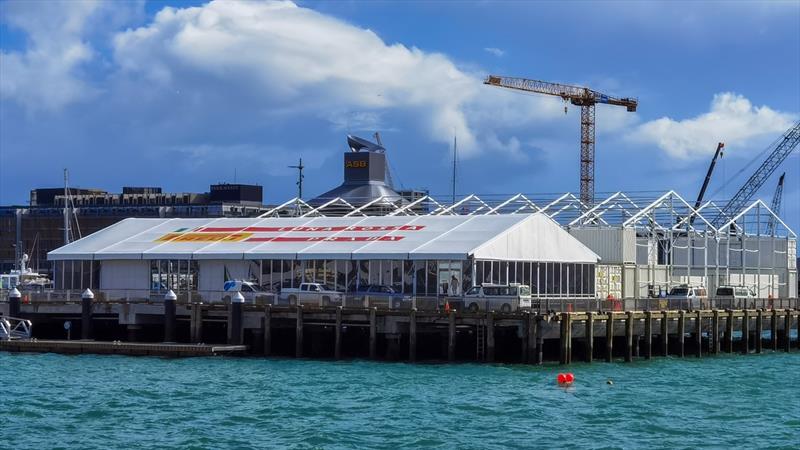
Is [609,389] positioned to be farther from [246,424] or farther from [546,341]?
[246,424]

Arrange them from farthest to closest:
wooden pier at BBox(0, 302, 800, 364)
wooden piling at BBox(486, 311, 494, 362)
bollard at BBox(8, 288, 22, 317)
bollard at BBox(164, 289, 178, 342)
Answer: bollard at BBox(8, 288, 22, 317), bollard at BBox(164, 289, 178, 342), wooden pier at BBox(0, 302, 800, 364), wooden piling at BBox(486, 311, 494, 362)

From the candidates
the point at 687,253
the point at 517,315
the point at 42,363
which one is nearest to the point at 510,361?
the point at 517,315

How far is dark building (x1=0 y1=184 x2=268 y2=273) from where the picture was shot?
576 feet

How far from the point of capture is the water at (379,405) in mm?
46938

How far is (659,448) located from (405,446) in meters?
8.22

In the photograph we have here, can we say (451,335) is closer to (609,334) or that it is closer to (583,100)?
(609,334)

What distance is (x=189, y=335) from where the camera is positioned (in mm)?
77938

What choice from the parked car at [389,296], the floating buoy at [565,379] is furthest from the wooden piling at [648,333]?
the floating buoy at [565,379]

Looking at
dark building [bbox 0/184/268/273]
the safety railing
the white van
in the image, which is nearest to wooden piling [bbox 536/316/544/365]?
the safety railing

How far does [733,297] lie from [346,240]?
23.7 m

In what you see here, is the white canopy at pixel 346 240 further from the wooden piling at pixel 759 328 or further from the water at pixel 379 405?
the water at pixel 379 405

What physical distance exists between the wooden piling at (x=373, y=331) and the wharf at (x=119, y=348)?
272 inches

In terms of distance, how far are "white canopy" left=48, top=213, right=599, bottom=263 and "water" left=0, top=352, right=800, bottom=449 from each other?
504 inches

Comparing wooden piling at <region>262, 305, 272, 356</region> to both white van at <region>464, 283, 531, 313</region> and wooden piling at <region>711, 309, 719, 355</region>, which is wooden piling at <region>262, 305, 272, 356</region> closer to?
white van at <region>464, 283, 531, 313</region>
